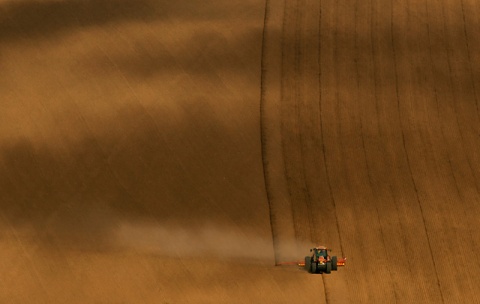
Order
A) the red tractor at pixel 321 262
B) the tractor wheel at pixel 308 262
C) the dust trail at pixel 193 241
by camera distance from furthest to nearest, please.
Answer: the dust trail at pixel 193 241 → the tractor wheel at pixel 308 262 → the red tractor at pixel 321 262

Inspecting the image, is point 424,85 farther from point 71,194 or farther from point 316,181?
point 71,194

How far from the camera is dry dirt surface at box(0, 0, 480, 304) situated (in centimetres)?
3197

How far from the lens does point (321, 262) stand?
31.1 metres

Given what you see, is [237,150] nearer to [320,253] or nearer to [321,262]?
[320,253]

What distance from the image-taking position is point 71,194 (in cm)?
3569

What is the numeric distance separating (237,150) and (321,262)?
24.9ft

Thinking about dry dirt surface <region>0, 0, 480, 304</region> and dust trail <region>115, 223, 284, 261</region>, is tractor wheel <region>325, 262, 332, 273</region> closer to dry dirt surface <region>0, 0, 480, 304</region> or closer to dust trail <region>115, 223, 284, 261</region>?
dry dirt surface <region>0, 0, 480, 304</region>

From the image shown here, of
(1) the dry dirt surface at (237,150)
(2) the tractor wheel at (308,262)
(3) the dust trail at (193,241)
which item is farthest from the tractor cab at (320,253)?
(3) the dust trail at (193,241)

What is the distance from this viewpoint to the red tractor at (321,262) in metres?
31.1

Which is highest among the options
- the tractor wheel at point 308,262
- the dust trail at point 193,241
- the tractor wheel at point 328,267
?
the dust trail at point 193,241

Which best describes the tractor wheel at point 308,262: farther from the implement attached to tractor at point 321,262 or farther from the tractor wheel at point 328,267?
the tractor wheel at point 328,267

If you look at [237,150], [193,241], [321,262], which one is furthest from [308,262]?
[237,150]

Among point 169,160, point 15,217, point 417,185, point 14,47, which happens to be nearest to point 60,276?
point 15,217

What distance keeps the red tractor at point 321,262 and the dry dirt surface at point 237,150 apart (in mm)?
451
